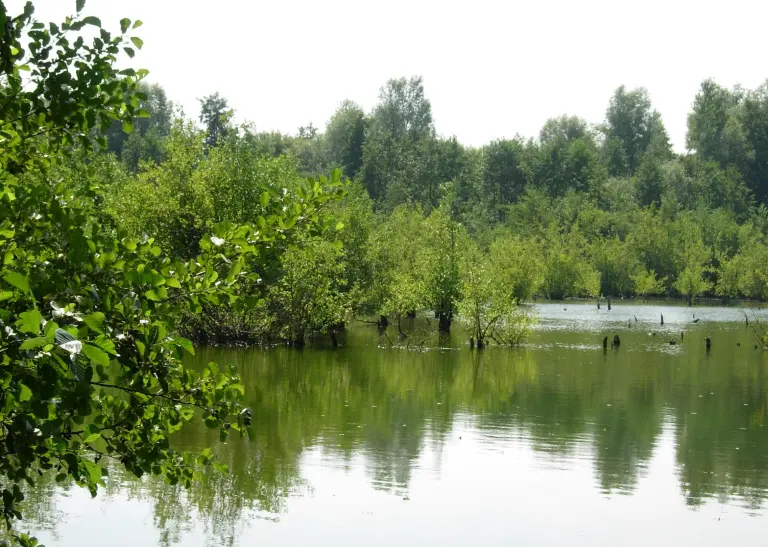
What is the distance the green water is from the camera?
13.8 m

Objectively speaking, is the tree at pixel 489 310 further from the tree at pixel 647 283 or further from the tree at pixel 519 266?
the tree at pixel 647 283

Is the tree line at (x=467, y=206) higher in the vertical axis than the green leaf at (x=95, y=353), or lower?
higher

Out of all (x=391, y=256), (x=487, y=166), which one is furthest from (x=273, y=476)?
(x=487, y=166)

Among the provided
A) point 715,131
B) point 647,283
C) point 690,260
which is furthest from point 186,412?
point 715,131

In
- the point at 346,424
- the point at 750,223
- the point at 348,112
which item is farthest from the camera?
the point at 348,112

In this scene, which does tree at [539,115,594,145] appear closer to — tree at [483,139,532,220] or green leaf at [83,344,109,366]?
tree at [483,139,532,220]

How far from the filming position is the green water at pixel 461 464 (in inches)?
543

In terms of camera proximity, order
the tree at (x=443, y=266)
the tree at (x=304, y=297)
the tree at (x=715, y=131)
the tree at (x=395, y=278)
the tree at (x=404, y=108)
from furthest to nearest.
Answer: the tree at (x=404, y=108) < the tree at (x=715, y=131) < the tree at (x=443, y=266) < the tree at (x=395, y=278) < the tree at (x=304, y=297)

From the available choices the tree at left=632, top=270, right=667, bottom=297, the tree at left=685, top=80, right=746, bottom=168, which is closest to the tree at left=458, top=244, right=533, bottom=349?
the tree at left=632, top=270, right=667, bottom=297

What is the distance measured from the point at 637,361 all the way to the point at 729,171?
7915cm

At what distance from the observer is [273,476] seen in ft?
54.0

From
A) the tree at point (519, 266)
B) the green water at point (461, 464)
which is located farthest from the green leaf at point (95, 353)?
the tree at point (519, 266)

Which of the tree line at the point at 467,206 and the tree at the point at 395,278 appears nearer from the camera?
the tree line at the point at 467,206

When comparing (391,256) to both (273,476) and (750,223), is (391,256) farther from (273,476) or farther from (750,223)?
(750,223)
